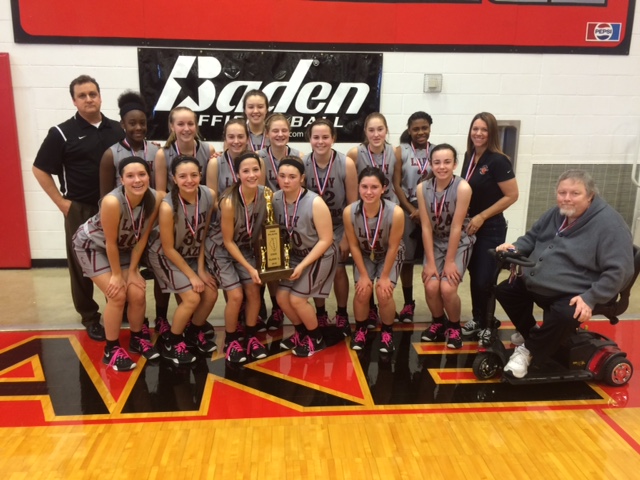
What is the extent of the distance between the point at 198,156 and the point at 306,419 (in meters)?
1.96

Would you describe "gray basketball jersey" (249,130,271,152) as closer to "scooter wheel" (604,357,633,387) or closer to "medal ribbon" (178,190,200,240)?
"medal ribbon" (178,190,200,240)

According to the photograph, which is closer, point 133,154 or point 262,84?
point 133,154

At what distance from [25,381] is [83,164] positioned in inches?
57.8

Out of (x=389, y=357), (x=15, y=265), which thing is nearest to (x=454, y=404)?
(x=389, y=357)

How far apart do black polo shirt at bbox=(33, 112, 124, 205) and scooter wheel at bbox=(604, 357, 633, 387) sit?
11.5ft

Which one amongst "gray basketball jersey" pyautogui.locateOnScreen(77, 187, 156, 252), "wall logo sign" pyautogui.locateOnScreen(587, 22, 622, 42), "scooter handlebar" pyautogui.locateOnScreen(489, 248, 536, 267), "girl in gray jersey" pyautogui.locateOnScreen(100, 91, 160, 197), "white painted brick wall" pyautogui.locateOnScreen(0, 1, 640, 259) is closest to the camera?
"scooter handlebar" pyautogui.locateOnScreen(489, 248, 536, 267)

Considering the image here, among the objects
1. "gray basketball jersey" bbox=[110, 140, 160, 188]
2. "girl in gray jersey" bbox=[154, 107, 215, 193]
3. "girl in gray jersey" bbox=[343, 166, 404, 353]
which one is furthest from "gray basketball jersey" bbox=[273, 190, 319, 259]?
"gray basketball jersey" bbox=[110, 140, 160, 188]

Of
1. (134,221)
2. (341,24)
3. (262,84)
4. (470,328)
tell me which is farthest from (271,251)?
(341,24)

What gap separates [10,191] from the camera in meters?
5.24

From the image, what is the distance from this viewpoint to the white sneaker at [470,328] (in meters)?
3.84

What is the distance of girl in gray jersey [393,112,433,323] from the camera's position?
154 inches

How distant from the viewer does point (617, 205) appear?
18.8 ft

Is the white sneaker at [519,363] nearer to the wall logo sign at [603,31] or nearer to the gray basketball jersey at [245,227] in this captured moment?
the gray basketball jersey at [245,227]

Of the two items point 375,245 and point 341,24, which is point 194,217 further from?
point 341,24
